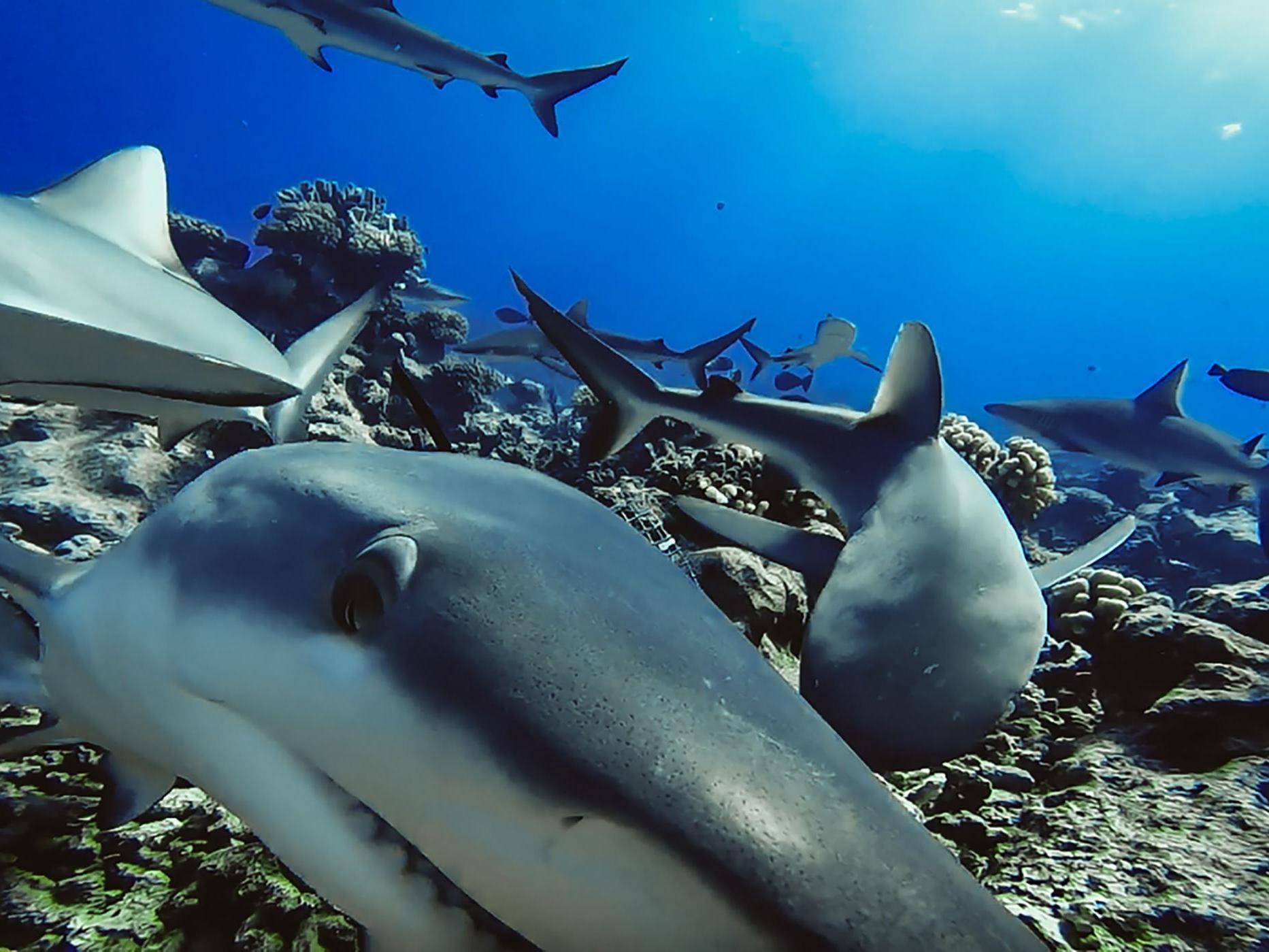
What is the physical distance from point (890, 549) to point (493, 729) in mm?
2448

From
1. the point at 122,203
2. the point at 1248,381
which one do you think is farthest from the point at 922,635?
the point at 1248,381

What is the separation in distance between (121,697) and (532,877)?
100cm

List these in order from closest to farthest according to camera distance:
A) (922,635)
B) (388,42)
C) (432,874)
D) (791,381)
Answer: (432,874) < (922,635) < (388,42) < (791,381)

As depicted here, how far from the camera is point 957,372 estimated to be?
129m

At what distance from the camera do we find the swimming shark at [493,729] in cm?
76

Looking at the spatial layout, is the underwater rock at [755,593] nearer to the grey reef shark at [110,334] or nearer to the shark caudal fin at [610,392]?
the shark caudal fin at [610,392]

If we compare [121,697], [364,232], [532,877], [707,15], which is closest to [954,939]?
[532,877]

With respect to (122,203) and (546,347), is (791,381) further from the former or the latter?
(122,203)

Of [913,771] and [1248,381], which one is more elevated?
[1248,381]

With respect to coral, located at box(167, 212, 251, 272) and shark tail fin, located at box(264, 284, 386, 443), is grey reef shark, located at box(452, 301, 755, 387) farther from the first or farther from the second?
shark tail fin, located at box(264, 284, 386, 443)

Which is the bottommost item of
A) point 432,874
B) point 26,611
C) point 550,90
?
point 26,611

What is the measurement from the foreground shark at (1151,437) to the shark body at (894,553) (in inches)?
201

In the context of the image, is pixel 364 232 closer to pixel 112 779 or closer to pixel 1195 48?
pixel 112 779

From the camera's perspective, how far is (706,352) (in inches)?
317
